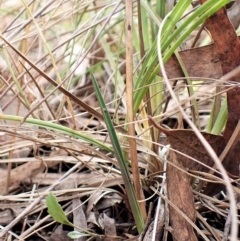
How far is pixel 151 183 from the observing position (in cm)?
66

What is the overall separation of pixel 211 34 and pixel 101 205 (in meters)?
0.34

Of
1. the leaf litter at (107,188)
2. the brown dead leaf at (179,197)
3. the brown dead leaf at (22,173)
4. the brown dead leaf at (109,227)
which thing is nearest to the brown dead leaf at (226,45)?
the leaf litter at (107,188)

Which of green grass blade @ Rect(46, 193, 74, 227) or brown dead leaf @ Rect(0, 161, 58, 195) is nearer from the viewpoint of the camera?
green grass blade @ Rect(46, 193, 74, 227)

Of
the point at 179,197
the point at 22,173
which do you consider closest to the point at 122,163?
the point at 179,197

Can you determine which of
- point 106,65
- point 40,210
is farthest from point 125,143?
point 106,65

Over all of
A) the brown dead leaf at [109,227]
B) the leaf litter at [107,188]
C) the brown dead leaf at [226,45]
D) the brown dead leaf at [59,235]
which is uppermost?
the brown dead leaf at [226,45]

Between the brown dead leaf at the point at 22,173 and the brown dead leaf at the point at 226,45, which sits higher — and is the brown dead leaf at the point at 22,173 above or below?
below

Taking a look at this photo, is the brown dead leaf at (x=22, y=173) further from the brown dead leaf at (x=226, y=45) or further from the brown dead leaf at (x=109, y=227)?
the brown dead leaf at (x=226, y=45)

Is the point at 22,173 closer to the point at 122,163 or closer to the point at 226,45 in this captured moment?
the point at 122,163

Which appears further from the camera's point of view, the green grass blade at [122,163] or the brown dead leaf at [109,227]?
the brown dead leaf at [109,227]

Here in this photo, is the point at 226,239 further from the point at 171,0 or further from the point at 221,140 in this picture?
the point at 171,0

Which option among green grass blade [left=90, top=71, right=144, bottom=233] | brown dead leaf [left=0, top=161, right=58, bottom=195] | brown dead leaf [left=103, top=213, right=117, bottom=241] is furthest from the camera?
brown dead leaf [left=0, top=161, right=58, bottom=195]

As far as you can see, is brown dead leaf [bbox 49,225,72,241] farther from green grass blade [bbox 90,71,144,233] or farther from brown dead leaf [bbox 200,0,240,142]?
brown dead leaf [bbox 200,0,240,142]

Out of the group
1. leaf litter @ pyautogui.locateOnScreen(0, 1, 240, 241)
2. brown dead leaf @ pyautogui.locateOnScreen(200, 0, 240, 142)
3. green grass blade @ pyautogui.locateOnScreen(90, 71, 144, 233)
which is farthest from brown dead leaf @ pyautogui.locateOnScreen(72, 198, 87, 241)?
brown dead leaf @ pyautogui.locateOnScreen(200, 0, 240, 142)
